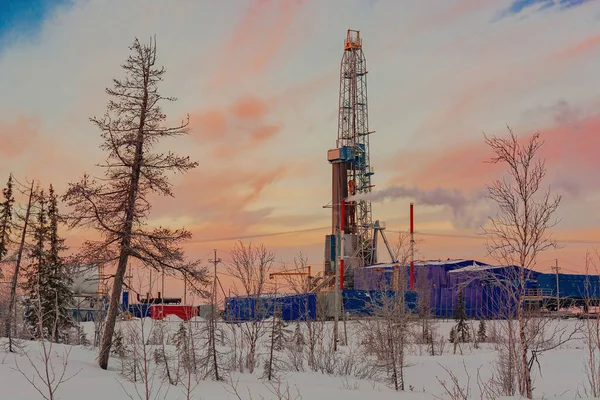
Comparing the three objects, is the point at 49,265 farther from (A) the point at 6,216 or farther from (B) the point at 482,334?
(B) the point at 482,334

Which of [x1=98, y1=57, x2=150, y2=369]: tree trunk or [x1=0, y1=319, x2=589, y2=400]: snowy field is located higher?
[x1=98, y1=57, x2=150, y2=369]: tree trunk

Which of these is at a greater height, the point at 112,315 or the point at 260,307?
the point at 260,307

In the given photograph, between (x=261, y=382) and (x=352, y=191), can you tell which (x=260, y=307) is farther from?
(x=352, y=191)

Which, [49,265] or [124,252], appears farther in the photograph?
[49,265]

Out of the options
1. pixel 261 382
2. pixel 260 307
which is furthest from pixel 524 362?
pixel 260 307

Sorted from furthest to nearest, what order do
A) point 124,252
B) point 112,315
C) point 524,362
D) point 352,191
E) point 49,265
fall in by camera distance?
point 352,191, point 49,265, point 124,252, point 112,315, point 524,362

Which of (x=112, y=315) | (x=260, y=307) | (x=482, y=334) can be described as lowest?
(x=482, y=334)

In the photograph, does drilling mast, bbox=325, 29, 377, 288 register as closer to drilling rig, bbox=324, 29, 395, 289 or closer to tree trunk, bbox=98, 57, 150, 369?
drilling rig, bbox=324, 29, 395, 289

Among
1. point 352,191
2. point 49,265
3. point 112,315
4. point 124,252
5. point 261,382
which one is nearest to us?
point 261,382

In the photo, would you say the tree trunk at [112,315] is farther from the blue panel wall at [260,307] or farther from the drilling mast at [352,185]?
the drilling mast at [352,185]

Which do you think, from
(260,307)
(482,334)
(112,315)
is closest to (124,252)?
(112,315)

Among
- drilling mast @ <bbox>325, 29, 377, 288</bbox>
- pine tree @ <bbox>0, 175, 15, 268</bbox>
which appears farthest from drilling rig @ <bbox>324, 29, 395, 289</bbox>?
pine tree @ <bbox>0, 175, 15, 268</bbox>

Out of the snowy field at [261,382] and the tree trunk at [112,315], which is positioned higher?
the tree trunk at [112,315]

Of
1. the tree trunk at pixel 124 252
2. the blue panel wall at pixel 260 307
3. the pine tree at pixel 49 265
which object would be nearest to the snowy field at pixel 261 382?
the tree trunk at pixel 124 252
